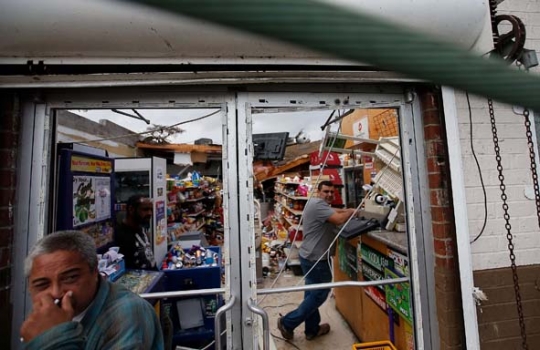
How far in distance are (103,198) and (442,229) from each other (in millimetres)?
2612

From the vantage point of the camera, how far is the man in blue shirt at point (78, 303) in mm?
944

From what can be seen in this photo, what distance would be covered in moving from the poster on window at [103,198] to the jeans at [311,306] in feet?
6.78

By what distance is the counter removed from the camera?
A: 212 cm

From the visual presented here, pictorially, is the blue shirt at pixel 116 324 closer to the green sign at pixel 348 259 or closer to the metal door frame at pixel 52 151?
the metal door frame at pixel 52 151

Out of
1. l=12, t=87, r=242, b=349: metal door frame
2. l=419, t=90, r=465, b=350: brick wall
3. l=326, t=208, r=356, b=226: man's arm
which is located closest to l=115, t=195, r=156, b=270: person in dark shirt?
l=12, t=87, r=242, b=349: metal door frame

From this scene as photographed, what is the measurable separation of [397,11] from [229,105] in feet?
3.04

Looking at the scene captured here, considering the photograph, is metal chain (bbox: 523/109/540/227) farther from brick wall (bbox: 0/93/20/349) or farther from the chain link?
brick wall (bbox: 0/93/20/349)

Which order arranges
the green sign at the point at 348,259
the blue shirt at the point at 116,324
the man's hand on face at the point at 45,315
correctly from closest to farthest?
1. the man's hand on face at the point at 45,315
2. the blue shirt at the point at 116,324
3. the green sign at the point at 348,259

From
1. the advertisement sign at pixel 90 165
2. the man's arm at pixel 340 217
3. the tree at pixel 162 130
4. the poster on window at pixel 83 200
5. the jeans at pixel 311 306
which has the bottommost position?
the jeans at pixel 311 306

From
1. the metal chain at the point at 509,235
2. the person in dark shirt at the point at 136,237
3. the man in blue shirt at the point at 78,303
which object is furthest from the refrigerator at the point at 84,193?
the metal chain at the point at 509,235

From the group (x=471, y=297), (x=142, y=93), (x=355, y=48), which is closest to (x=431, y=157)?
(x=471, y=297)

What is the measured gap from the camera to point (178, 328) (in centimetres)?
249

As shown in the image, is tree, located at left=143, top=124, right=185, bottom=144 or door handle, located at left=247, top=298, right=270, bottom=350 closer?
door handle, located at left=247, top=298, right=270, bottom=350

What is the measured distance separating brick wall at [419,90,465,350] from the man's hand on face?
5.73ft
